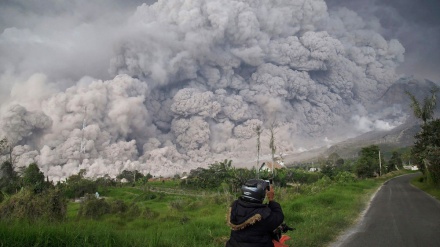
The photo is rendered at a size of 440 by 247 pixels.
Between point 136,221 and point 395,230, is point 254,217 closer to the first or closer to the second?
point 395,230

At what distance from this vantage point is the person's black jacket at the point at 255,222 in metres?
3.88

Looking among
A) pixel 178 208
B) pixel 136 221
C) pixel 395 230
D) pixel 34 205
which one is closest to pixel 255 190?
pixel 395 230

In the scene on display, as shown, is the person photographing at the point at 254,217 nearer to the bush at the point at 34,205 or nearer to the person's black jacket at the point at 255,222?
the person's black jacket at the point at 255,222

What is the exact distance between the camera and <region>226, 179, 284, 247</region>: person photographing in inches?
153

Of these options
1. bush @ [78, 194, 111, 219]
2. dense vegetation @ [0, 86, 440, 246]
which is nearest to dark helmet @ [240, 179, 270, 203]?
dense vegetation @ [0, 86, 440, 246]

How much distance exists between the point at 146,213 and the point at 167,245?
17349mm

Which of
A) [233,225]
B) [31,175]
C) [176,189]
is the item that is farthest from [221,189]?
[233,225]

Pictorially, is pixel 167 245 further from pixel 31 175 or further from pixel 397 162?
pixel 397 162

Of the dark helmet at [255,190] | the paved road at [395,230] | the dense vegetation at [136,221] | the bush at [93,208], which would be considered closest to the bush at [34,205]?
the dense vegetation at [136,221]

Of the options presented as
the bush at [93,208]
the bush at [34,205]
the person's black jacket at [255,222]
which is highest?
the person's black jacket at [255,222]

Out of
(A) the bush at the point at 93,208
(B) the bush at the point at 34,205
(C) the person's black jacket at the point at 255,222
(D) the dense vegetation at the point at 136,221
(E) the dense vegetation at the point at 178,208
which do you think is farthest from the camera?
(A) the bush at the point at 93,208

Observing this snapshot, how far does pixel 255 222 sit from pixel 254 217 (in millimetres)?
98

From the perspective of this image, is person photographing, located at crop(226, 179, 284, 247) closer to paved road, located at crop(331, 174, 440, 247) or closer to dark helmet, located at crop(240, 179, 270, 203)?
dark helmet, located at crop(240, 179, 270, 203)

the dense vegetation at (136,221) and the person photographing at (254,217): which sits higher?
the person photographing at (254,217)
